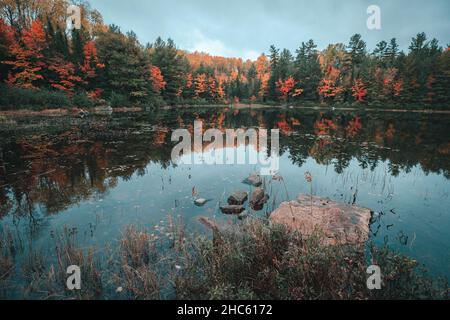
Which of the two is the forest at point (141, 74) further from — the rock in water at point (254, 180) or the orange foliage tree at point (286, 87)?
the rock in water at point (254, 180)

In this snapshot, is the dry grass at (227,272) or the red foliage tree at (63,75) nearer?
the dry grass at (227,272)

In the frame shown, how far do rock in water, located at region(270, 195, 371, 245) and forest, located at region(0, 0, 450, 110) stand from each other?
30.3 m

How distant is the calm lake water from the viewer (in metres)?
5.68

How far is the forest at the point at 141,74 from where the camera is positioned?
1199 inches

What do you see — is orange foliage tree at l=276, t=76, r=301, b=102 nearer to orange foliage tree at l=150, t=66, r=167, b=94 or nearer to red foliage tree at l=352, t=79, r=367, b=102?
red foliage tree at l=352, t=79, r=367, b=102

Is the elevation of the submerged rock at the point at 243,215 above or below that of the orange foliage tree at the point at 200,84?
below

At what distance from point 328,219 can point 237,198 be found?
8.30ft

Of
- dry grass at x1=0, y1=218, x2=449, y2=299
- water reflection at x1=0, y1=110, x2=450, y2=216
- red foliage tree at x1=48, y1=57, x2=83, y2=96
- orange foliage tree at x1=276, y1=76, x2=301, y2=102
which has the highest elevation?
orange foliage tree at x1=276, y1=76, x2=301, y2=102

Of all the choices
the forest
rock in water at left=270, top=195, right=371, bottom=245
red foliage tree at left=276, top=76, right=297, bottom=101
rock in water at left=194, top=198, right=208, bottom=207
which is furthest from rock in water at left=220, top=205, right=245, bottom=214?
red foliage tree at left=276, top=76, right=297, bottom=101

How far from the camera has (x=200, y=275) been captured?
160 inches

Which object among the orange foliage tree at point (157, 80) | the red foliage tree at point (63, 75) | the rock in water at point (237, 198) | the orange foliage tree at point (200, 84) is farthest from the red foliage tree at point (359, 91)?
the rock in water at point (237, 198)

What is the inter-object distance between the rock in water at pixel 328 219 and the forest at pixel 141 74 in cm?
3025

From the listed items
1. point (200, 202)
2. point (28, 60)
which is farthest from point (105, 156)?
point (28, 60)
